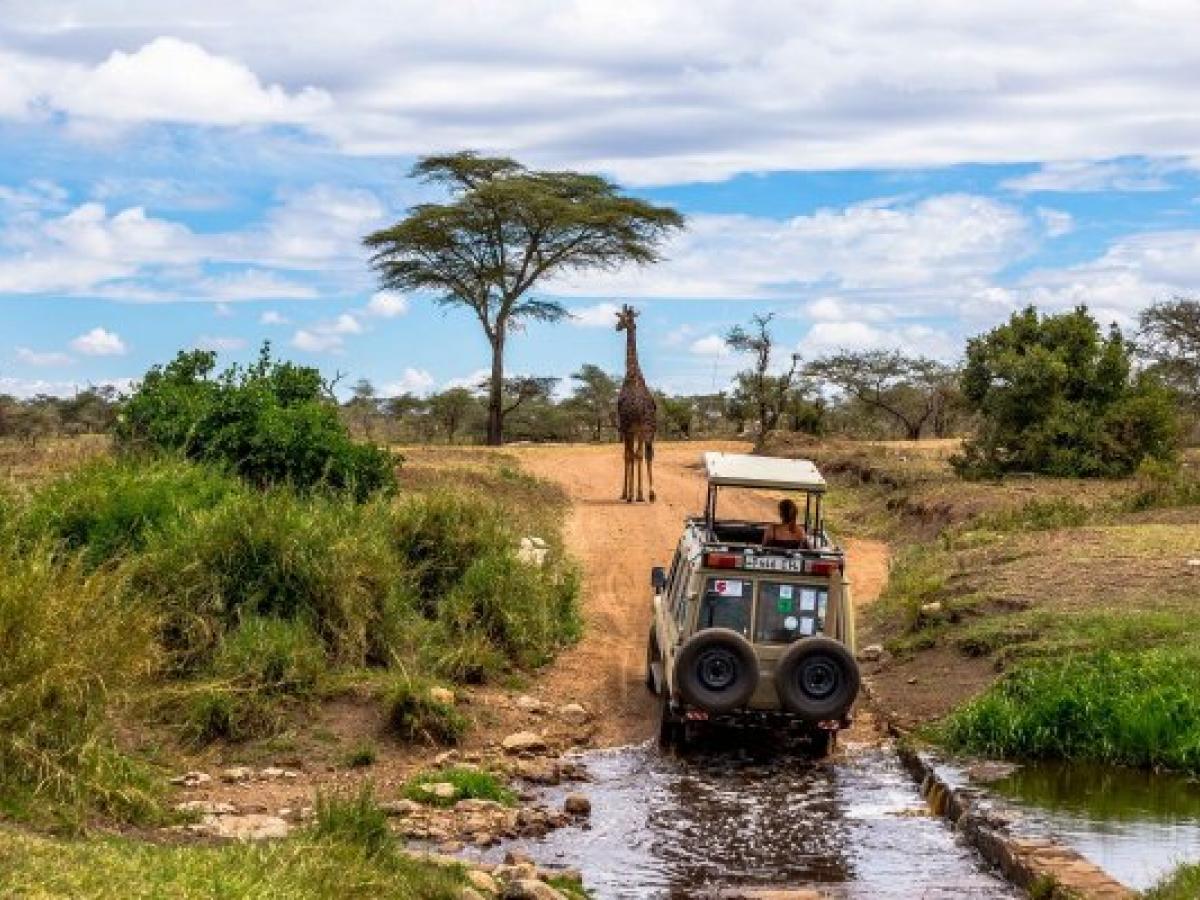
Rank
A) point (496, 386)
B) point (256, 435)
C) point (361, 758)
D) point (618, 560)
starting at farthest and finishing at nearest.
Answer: point (496, 386)
point (618, 560)
point (256, 435)
point (361, 758)

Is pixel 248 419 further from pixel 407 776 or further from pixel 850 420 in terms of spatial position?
pixel 850 420

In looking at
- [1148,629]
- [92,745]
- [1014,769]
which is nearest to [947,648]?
[1148,629]

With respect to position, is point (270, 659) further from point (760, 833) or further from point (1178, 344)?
point (1178, 344)

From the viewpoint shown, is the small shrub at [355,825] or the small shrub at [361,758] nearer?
the small shrub at [355,825]

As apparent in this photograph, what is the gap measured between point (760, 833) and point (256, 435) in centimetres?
1140

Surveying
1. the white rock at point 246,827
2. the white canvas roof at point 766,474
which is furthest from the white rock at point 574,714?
the white rock at point 246,827

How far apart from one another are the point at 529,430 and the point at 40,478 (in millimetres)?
41386

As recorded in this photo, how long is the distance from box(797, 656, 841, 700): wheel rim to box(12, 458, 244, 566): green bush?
639cm

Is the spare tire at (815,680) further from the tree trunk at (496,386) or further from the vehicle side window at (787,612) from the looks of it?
the tree trunk at (496,386)

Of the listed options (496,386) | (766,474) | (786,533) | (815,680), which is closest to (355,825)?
(815,680)

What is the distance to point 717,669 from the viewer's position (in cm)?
1325

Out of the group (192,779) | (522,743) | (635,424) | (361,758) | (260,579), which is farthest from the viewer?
(635,424)

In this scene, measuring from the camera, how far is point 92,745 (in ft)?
35.1

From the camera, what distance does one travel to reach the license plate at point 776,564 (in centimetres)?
1359
